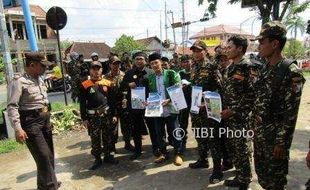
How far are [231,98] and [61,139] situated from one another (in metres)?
5.43

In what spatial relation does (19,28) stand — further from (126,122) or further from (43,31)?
(126,122)

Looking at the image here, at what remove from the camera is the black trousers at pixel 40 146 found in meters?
4.73

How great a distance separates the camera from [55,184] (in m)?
5.02

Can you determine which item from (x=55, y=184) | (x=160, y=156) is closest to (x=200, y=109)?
(x=160, y=156)

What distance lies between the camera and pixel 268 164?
3408 millimetres

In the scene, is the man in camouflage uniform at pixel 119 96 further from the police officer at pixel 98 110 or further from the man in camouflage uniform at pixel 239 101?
the man in camouflage uniform at pixel 239 101

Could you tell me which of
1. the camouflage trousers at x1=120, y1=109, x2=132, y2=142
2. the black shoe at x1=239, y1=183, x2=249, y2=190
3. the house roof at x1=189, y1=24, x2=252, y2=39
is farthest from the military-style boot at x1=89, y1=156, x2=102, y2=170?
the house roof at x1=189, y1=24, x2=252, y2=39

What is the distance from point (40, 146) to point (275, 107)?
325cm

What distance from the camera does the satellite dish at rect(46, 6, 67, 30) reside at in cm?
941

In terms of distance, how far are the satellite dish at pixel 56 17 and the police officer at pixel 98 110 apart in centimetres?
427

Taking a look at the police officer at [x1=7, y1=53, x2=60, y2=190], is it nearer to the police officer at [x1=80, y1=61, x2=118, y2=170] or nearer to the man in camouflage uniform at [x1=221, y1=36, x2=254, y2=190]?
the police officer at [x1=80, y1=61, x2=118, y2=170]

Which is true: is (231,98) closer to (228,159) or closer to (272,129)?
(272,129)

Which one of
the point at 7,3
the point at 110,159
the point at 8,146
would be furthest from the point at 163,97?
the point at 7,3

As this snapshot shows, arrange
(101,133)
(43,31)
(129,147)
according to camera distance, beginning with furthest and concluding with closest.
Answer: (43,31), (129,147), (101,133)
